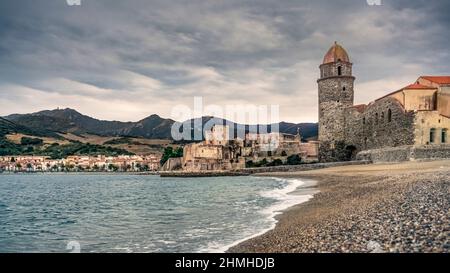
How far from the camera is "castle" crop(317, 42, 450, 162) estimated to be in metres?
33.5

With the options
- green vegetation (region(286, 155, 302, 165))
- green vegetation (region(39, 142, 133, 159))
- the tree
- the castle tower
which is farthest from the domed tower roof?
the tree

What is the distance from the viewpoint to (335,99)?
4647 cm

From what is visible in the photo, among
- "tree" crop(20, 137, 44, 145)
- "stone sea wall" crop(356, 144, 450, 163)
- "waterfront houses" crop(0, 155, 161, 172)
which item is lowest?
"waterfront houses" crop(0, 155, 161, 172)

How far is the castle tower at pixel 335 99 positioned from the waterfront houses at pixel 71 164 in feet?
254

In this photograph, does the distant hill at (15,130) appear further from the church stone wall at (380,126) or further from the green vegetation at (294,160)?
the church stone wall at (380,126)

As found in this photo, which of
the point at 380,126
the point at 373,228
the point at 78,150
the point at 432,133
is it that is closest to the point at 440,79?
the point at 380,126

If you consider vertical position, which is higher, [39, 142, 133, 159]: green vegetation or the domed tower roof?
the domed tower roof

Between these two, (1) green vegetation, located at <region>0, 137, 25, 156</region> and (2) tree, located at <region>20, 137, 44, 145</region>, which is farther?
(2) tree, located at <region>20, 137, 44, 145</region>

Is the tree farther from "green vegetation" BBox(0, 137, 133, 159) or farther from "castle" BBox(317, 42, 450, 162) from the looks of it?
"castle" BBox(317, 42, 450, 162)

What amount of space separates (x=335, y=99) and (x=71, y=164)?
97437mm

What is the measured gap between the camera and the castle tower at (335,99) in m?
46.5
